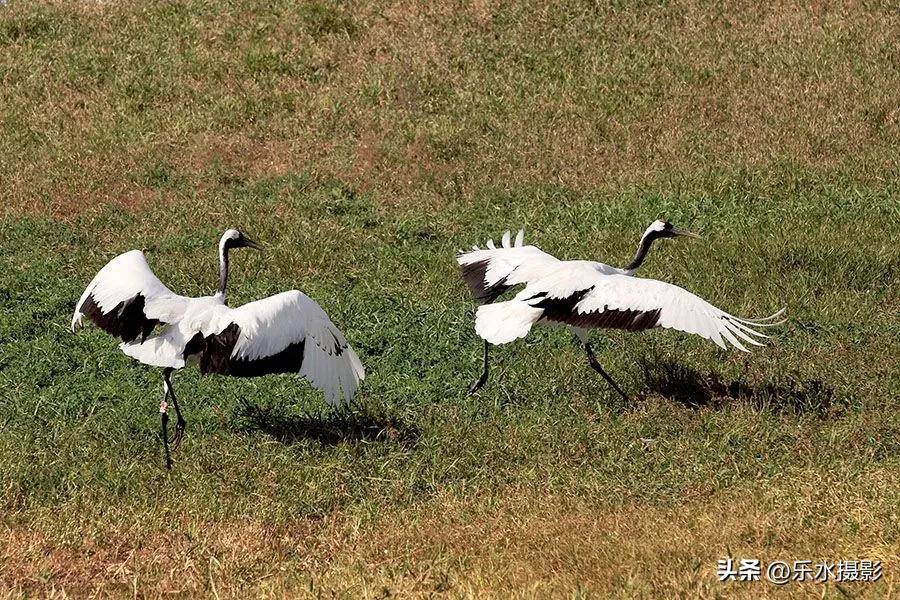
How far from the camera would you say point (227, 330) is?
7840mm

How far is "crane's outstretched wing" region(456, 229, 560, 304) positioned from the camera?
9.23 meters

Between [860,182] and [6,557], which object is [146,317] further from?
[860,182]

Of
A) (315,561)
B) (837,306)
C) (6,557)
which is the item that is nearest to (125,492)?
(6,557)

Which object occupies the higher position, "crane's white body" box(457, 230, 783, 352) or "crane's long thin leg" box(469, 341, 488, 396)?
"crane's white body" box(457, 230, 783, 352)

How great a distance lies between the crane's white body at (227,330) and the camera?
7836 millimetres

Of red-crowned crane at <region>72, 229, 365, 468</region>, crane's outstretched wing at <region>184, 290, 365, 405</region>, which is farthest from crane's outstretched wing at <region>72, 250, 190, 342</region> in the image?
crane's outstretched wing at <region>184, 290, 365, 405</region>

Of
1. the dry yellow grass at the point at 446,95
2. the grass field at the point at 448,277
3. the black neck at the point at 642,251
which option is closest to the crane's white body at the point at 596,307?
the black neck at the point at 642,251

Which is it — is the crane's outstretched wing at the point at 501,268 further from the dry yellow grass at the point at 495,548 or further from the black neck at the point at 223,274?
the dry yellow grass at the point at 495,548

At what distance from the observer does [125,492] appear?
24.2 ft

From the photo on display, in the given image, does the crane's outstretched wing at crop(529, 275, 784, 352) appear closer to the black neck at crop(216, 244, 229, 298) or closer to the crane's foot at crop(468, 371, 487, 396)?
the crane's foot at crop(468, 371, 487, 396)

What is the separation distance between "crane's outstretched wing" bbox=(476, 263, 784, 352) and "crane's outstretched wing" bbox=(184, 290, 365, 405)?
3.64ft

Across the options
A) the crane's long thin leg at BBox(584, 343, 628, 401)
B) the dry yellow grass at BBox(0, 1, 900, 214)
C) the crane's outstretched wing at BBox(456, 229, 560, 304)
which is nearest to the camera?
the crane's long thin leg at BBox(584, 343, 628, 401)
